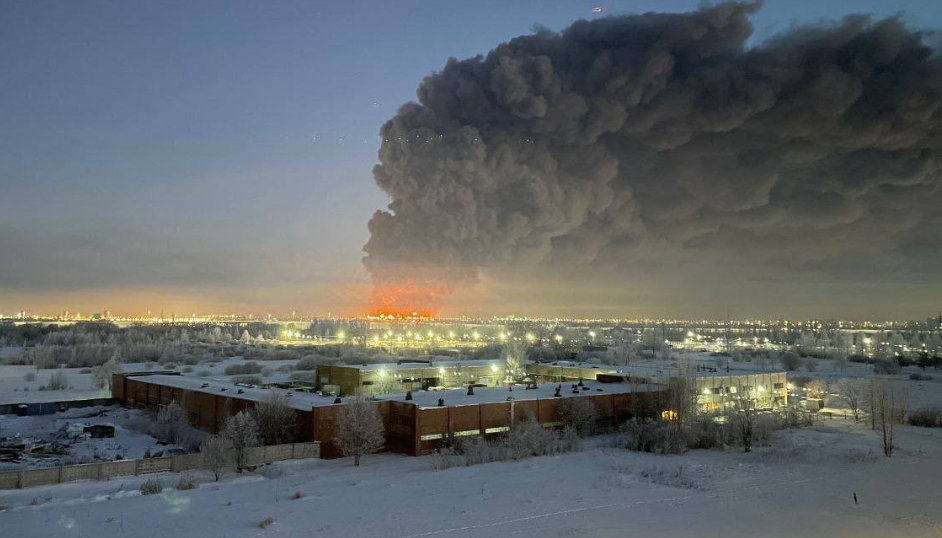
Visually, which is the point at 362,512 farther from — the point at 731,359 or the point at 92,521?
the point at 731,359

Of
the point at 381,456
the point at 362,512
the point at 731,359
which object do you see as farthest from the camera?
the point at 731,359

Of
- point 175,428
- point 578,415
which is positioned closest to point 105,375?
point 175,428

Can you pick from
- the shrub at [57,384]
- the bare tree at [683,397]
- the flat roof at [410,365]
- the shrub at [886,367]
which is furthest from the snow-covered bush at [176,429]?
the shrub at [886,367]

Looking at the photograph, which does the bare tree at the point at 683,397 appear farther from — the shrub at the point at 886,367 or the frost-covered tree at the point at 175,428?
the shrub at the point at 886,367

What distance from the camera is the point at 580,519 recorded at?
19125 mm

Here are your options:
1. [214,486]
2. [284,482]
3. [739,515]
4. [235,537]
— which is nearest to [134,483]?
[214,486]

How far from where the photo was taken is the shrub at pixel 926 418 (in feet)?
130

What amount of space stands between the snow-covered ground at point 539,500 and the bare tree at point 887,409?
936 mm

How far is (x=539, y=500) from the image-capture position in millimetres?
21641

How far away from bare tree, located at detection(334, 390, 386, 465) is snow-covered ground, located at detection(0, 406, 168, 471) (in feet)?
32.3

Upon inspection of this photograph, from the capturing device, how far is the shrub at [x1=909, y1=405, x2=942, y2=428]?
3950 centimetres

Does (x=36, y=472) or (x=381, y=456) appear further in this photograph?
(x=381, y=456)

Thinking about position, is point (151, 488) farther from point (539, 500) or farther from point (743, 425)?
point (743, 425)

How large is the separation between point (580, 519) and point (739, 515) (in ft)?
15.9
